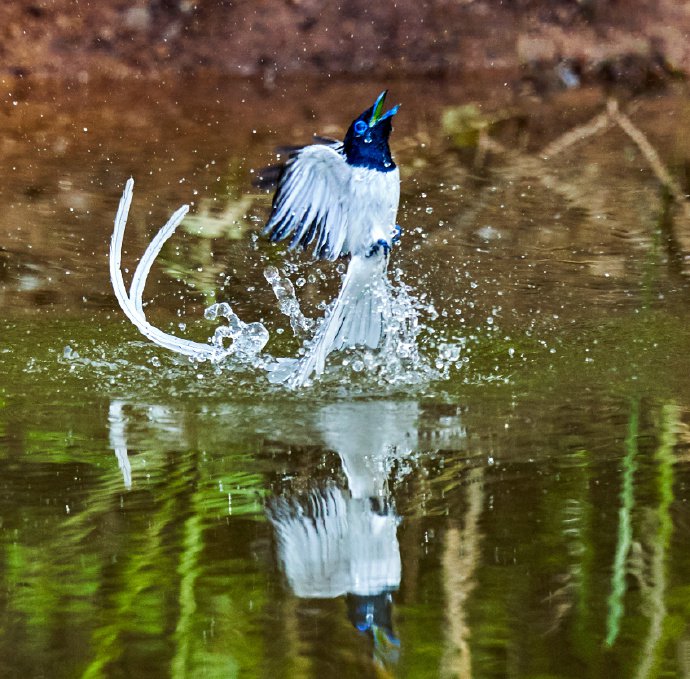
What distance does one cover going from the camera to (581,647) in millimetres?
2020

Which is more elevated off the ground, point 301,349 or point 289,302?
point 289,302

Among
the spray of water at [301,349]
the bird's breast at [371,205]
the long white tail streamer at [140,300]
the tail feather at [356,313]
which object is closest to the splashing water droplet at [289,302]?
the spray of water at [301,349]

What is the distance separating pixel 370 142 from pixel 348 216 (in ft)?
0.60

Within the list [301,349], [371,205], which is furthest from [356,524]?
→ [301,349]

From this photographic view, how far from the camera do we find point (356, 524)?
2488 mm

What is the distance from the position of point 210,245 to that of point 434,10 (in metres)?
4.62

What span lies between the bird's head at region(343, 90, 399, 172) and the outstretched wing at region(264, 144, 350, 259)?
0.03m

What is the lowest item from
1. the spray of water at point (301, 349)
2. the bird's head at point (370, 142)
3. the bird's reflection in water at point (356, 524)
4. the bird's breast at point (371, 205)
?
the bird's reflection in water at point (356, 524)

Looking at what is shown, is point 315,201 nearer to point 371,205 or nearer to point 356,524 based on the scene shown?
point 371,205

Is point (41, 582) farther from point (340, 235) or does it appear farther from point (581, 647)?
point (340, 235)

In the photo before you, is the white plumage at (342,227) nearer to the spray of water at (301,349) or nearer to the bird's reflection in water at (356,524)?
the spray of water at (301,349)

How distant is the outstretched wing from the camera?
3.26m

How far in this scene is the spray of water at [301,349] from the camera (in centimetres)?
336

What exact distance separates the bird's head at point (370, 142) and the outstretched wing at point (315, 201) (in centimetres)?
3
